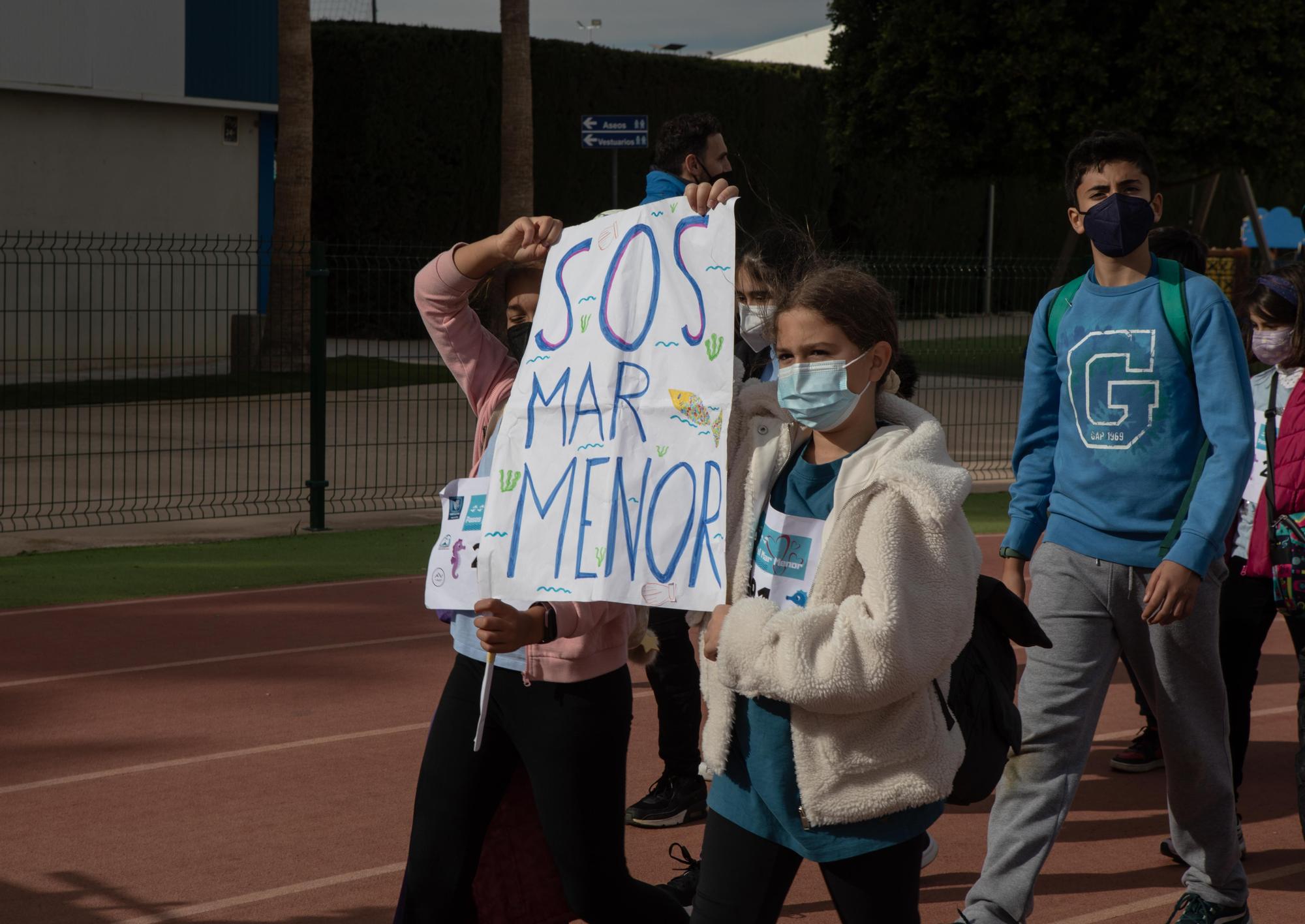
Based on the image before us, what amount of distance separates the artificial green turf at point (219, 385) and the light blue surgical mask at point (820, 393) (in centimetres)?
874

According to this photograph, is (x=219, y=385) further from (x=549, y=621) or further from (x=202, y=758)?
(x=549, y=621)

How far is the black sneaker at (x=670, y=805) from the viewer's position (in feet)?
16.9

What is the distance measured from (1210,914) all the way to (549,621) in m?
2.16

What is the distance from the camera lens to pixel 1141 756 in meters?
6.09

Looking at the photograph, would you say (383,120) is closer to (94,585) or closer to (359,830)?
(94,585)

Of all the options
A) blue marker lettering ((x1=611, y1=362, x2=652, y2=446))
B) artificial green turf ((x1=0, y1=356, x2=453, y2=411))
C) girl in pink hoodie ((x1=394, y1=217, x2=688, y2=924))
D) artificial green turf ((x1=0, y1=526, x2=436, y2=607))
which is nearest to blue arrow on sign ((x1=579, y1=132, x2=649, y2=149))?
artificial green turf ((x1=0, y1=356, x2=453, y2=411))

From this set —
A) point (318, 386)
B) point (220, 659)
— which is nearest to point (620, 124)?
point (318, 386)

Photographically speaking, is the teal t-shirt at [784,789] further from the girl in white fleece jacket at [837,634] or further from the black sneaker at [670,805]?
the black sneaker at [670,805]

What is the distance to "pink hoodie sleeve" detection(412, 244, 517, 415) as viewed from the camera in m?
3.53

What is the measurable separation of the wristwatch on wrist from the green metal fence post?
7.77 meters

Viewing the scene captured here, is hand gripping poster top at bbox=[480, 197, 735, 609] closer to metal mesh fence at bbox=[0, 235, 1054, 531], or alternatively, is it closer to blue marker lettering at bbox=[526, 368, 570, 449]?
blue marker lettering at bbox=[526, 368, 570, 449]

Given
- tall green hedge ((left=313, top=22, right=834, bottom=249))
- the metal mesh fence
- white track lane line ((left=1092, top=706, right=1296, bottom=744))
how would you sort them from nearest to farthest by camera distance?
white track lane line ((left=1092, top=706, right=1296, bottom=744)), the metal mesh fence, tall green hedge ((left=313, top=22, right=834, bottom=249))

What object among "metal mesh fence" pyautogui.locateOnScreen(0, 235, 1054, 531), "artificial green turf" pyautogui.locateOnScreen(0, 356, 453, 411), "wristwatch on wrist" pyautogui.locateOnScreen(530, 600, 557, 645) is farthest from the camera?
"artificial green turf" pyautogui.locateOnScreen(0, 356, 453, 411)

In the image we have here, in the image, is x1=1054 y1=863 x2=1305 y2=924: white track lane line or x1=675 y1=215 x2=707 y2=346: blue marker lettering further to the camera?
x1=1054 y1=863 x2=1305 y2=924: white track lane line
